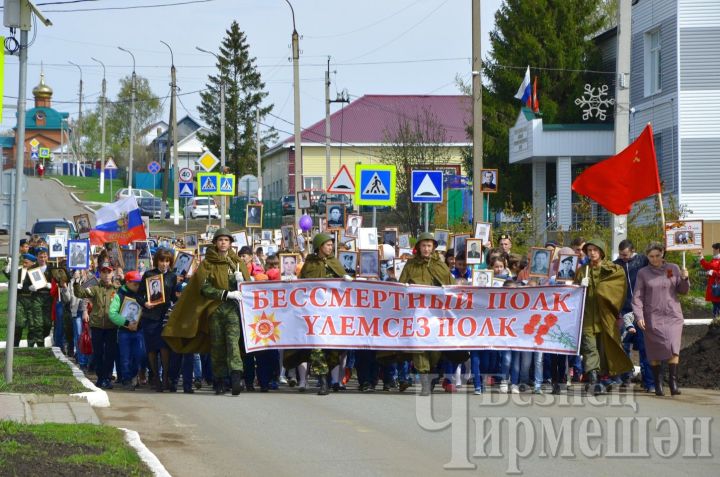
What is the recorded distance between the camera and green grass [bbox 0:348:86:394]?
13.9m

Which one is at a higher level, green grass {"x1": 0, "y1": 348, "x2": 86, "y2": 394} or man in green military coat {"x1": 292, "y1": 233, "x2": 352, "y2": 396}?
man in green military coat {"x1": 292, "y1": 233, "x2": 352, "y2": 396}

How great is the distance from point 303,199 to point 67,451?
21486 mm

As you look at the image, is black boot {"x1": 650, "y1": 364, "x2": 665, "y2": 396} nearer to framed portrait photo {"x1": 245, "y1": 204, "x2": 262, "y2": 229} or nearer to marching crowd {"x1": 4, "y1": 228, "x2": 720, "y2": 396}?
marching crowd {"x1": 4, "y1": 228, "x2": 720, "y2": 396}

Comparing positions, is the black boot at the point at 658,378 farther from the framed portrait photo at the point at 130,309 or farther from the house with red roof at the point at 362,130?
the house with red roof at the point at 362,130

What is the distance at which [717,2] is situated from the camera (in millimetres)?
35031

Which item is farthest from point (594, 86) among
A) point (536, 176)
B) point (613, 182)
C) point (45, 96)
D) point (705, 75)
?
point (45, 96)

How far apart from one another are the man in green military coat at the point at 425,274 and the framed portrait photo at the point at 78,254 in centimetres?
640

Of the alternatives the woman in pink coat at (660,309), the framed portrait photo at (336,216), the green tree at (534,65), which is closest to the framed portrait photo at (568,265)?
the woman in pink coat at (660,309)

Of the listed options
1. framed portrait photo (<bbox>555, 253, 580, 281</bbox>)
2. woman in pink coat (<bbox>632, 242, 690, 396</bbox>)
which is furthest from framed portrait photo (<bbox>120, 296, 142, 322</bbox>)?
woman in pink coat (<bbox>632, 242, 690, 396</bbox>)

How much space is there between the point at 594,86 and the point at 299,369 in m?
30.9

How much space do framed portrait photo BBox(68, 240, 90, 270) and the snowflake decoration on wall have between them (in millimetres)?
23831

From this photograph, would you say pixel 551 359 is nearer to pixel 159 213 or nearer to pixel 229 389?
pixel 229 389

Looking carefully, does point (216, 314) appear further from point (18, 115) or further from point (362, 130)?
point (362, 130)

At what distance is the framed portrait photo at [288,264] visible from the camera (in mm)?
17391
